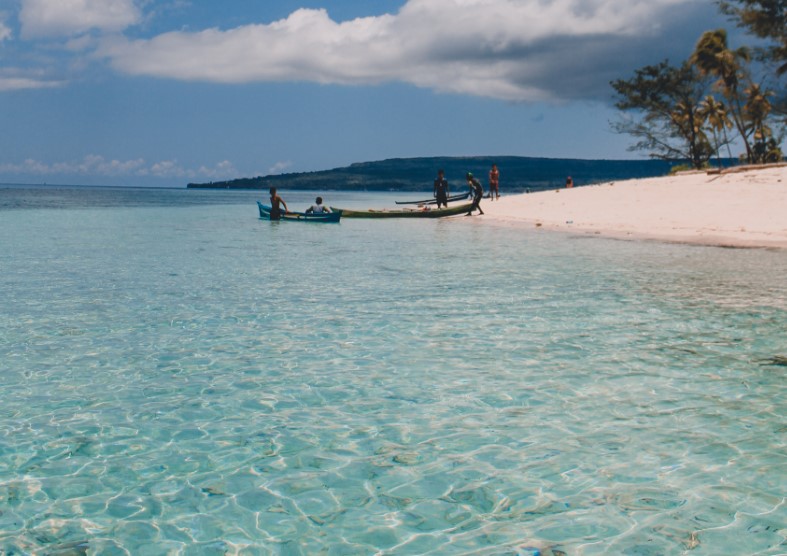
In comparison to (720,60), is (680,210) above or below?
below

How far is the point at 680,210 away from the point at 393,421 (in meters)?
32.5

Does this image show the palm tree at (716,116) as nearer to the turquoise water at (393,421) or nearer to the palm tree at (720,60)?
the palm tree at (720,60)

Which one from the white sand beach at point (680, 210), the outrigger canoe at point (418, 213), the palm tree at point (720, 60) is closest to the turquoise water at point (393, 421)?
the white sand beach at point (680, 210)

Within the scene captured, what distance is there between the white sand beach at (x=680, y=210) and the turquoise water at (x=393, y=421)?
15946 millimetres

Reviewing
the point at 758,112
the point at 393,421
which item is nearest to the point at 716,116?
the point at 758,112

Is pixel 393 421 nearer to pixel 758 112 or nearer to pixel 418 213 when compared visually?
pixel 418 213

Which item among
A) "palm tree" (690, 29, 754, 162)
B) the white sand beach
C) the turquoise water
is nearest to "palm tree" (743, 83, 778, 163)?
"palm tree" (690, 29, 754, 162)

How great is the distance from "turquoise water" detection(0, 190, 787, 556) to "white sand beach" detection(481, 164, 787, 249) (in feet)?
52.3

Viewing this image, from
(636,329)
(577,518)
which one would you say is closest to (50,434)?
(577,518)

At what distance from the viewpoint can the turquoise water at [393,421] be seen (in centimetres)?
509

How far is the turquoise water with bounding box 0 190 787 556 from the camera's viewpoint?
201 inches

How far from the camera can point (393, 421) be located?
7.28 meters

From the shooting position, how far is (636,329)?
464 inches

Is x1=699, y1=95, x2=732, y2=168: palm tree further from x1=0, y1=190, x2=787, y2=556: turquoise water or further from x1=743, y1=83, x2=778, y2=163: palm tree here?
x1=0, y1=190, x2=787, y2=556: turquoise water
